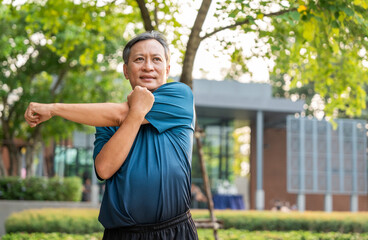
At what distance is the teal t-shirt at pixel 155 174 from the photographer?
1902 mm

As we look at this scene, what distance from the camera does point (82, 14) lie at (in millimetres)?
7543

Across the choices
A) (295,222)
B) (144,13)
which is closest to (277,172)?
(295,222)

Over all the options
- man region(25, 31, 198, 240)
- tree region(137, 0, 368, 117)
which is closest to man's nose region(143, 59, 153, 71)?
man region(25, 31, 198, 240)

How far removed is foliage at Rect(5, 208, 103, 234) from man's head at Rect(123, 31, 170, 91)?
7.09 metres

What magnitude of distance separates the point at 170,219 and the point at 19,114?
1751cm

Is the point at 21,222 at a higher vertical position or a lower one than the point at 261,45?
lower

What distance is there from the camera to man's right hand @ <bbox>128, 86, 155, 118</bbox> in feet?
6.23

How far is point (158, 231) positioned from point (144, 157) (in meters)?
0.28

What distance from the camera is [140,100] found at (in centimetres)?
191

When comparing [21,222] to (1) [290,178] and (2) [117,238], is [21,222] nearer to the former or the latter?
(2) [117,238]

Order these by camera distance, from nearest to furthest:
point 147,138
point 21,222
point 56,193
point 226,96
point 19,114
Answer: point 147,138
point 21,222
point 56,193
point 19,114
point 226,96

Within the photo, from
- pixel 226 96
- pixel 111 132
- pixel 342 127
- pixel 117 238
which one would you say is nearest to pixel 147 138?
pixel 111 132

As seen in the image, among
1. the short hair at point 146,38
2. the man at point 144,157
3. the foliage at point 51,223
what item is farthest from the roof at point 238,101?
the man at point 144,157

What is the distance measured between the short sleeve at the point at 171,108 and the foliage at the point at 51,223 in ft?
23.4
